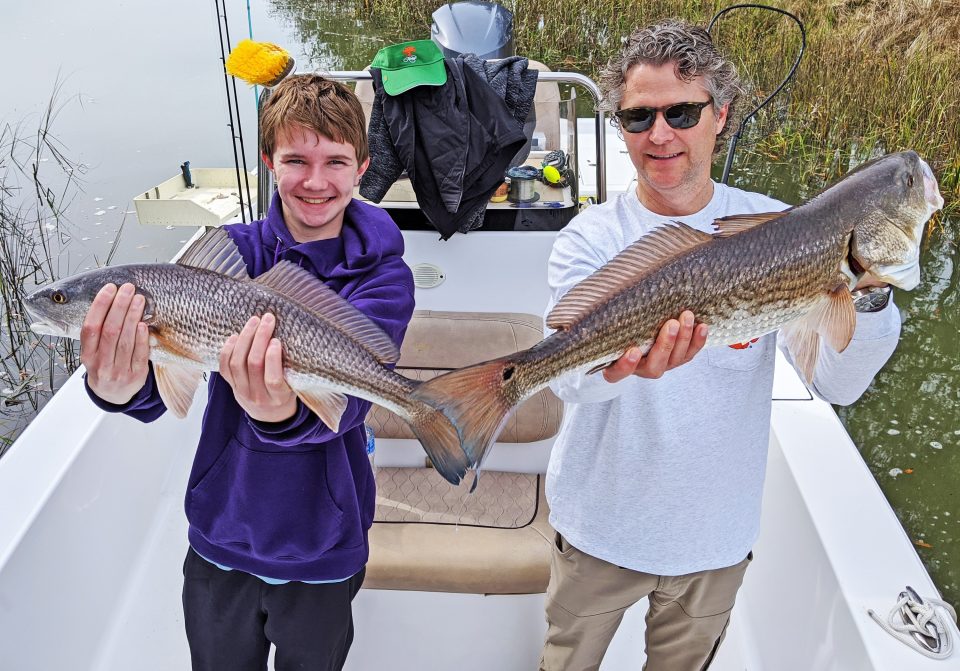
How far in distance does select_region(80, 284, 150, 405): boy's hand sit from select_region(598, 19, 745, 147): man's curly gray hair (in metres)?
1.37

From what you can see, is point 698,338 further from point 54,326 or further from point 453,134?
point 453,134

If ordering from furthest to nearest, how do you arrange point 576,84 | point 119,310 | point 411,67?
1. point 576,84
2. point 411,67
3. point 119,310

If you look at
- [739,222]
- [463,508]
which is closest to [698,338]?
[739,222]

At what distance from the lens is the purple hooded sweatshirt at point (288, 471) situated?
1.83m

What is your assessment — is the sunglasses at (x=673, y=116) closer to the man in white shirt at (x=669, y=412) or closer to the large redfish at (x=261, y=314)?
the man in white shirt at (x=669, y=412)

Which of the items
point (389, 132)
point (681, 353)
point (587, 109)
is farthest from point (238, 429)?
point (587, 109)

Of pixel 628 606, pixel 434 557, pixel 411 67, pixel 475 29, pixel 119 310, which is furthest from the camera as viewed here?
pixel 475 29

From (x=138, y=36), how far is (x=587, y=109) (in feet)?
31.2

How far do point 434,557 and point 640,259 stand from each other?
5.07 feet

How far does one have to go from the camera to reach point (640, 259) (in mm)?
1642

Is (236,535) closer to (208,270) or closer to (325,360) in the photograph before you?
(325,360)

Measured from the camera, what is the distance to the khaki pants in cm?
200

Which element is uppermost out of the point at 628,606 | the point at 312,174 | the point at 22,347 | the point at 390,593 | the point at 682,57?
the point at 682,57

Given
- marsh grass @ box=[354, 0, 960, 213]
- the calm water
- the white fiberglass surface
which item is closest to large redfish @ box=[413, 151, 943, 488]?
the white fiberglass surface
